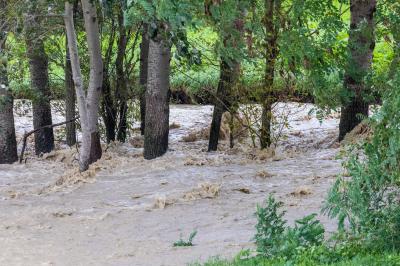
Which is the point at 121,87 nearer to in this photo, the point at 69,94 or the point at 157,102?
the point at 69,94

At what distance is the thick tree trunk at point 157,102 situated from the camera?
12266 mm

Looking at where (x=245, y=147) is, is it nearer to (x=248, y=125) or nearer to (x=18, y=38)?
(x=248, y=125)

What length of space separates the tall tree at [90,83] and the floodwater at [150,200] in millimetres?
271

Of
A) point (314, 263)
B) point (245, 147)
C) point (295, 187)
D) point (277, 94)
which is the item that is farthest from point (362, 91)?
point (314, 263)

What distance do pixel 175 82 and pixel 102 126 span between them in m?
4.35

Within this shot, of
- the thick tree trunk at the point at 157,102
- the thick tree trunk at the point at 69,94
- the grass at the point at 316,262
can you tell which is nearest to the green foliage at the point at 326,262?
the grass at the point at 316,262

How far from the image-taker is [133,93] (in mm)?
15211

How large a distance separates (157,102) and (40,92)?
2.56 metres

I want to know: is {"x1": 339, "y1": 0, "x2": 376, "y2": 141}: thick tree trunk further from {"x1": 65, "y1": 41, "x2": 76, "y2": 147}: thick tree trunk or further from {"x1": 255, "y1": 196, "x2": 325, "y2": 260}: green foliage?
{"x1": 255, "y1": 196, "x2": 325, "y2": 260}: green foliage

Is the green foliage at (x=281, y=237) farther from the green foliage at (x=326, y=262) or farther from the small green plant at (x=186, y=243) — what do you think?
the small green plant at (x=186, y=243)

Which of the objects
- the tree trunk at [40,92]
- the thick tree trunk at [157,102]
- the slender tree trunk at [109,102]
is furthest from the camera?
the slender tree trunk at [109,102]

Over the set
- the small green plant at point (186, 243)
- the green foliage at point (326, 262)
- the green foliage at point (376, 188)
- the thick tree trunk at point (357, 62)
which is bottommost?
the small green plant at point (186, 243)

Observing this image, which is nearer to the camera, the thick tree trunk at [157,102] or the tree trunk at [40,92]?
the thick tree trunk at [157,102]

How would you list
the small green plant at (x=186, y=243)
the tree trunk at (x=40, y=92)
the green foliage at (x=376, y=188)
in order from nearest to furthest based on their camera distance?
the green foliage at (x=376, y=188) → the small green plant at (x=186, y=243) → the tree trunk at (x=40, y=92)
